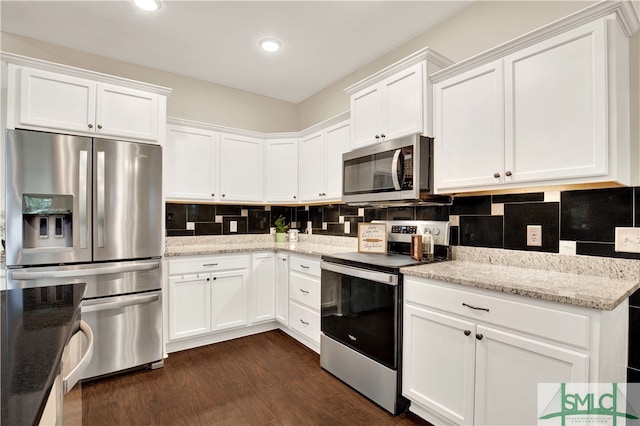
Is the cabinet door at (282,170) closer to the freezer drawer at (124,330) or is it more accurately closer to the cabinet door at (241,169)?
the cabinet door at (241,169)

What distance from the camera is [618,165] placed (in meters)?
1.50

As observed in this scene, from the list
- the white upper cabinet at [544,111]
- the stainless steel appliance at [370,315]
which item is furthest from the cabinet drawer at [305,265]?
the white upper cabinet at [544,111]

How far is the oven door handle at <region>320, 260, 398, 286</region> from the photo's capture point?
6.51ft

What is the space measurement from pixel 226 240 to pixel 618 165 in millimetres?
3310

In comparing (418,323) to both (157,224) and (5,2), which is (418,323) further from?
(5,2)

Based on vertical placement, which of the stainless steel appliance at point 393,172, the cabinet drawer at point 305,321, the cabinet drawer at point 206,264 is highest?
the stainless steel appliance at point 393,172

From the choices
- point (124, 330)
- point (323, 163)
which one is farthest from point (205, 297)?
point (323, 163)

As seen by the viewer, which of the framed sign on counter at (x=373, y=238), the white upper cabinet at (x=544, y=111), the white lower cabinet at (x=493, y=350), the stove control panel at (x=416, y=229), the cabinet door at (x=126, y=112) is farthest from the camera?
the framed sign on counter at (x=373, y=238)

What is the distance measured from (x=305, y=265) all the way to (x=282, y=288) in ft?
1.75

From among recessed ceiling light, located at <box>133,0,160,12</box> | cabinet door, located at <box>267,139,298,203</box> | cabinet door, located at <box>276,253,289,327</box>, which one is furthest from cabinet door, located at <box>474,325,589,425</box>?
recessed ceiling light, located at <box>133,0,160,12</box>

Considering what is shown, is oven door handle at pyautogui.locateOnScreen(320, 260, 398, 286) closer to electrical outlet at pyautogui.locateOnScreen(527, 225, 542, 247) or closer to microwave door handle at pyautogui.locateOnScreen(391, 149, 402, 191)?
microwave door handle at pyautogui.locateOnScreen(391, 149, 402, 191)

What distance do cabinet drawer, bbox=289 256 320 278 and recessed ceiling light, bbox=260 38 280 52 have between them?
192 cm

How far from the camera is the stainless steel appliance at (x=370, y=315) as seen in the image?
198 cm

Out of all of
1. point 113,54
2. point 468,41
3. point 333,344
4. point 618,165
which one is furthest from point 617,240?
point 113,54
